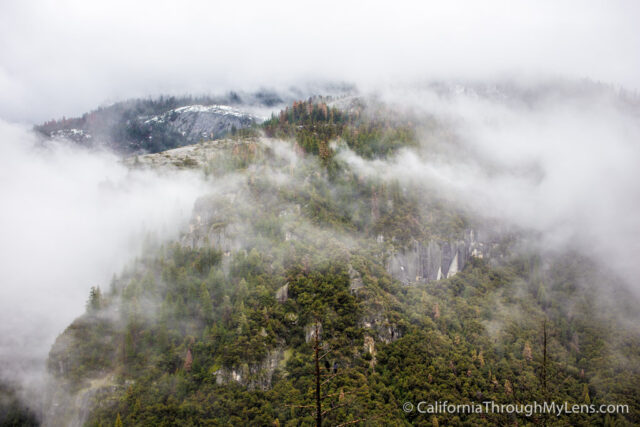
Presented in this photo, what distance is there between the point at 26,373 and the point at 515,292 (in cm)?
19849

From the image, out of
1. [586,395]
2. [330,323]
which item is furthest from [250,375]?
[586,395]

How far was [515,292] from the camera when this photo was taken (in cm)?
17300

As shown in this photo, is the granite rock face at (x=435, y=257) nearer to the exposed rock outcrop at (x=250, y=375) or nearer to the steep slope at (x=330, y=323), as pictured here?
the steep slope at (x=330, y=323)

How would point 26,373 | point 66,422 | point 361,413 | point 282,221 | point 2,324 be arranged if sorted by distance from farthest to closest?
point 2,324 < point 282,221 < point 26,373 < point 66,422 < point 361,413

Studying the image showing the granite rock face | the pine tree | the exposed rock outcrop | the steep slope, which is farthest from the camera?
the granite rock face

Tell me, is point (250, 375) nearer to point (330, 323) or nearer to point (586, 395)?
point (330, 323)

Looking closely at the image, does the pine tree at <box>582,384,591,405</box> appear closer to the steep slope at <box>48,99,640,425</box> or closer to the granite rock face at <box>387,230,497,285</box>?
the steep slope at <box>48,99,640,425</box>

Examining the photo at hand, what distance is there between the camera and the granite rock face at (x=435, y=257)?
562 ft

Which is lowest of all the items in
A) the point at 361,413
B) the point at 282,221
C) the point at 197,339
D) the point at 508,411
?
the point at 508,411

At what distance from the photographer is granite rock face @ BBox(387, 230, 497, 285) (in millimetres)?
171250

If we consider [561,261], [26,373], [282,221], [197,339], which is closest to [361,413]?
[197,339]

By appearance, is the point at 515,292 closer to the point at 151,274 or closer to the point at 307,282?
the point at 307,282

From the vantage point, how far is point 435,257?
180000mm

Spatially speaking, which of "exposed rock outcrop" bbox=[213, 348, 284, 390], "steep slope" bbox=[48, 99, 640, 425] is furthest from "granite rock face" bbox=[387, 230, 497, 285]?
"exposed rock outcrop" bbox=[213, 348, 284, 390]
